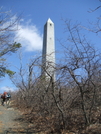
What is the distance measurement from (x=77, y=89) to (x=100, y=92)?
951 mm

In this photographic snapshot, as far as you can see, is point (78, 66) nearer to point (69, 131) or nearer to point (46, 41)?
point (69, 131)

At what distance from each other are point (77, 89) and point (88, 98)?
0.58 m

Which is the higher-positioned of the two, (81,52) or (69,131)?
(81,52)

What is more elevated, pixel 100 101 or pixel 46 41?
pixel 46 41

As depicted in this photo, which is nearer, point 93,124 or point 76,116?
point 93,124

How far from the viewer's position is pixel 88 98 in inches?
193

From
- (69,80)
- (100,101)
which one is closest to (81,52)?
(69,80)

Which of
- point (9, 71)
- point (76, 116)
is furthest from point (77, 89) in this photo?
point (9, 71)

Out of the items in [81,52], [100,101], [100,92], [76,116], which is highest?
[81,52]

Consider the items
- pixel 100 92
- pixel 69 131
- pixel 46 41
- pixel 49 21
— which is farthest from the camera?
pixel 49 21

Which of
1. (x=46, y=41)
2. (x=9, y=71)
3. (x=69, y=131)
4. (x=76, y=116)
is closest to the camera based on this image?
(x=69, y=131)

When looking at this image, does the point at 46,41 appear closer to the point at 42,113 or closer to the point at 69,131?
the point at 42,113

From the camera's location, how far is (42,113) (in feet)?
22.0

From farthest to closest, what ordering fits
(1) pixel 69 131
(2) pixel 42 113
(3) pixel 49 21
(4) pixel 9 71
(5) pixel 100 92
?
(3) pixel 49 21 < (4) pixel 9 71 < (2) pixel 42 113 < (5) pixel 100 92 < (1) pixel 69 131
